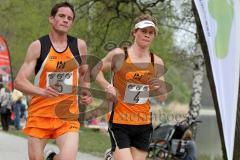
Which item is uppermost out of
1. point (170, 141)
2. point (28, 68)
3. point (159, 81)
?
point (28, 68)

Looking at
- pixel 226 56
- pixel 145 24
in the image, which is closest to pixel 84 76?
pixel 145 24

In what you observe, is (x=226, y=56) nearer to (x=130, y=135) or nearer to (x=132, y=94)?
(x=132, y=94)

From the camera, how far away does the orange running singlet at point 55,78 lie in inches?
255

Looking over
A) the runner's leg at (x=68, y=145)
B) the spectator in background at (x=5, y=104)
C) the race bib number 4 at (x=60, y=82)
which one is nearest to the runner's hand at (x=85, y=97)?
the race bib number 4 at (x=60, y=82)

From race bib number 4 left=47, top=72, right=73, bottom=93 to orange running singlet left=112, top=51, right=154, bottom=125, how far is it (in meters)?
0.62

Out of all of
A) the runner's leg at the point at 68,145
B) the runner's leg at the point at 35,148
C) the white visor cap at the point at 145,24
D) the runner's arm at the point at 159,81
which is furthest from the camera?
the runner's arm at the point at 159,81

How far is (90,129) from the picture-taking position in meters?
28.1

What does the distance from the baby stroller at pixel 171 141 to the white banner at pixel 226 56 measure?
686 cm

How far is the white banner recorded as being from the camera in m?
6.66

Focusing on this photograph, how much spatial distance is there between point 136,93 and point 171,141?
7.46 meters

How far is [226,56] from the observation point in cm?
672

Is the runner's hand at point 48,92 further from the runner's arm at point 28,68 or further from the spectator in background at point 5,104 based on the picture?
the spectator in background at point 5,104

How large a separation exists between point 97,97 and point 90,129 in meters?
20.6

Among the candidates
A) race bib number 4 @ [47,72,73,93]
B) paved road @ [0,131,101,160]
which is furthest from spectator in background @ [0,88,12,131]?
race bib number 4 @ [47,72,73,93]
